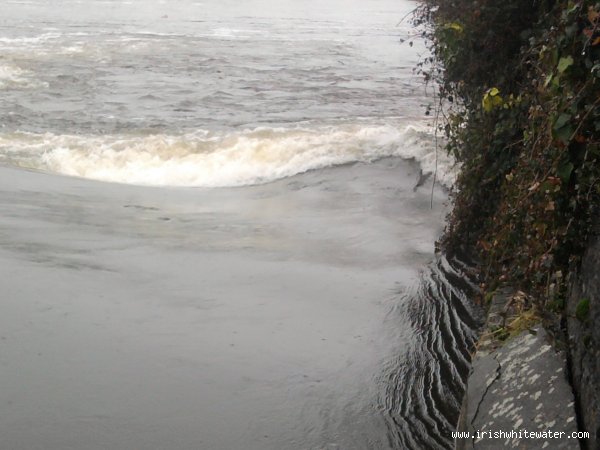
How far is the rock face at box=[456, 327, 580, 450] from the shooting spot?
311cm

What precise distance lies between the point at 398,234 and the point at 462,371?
3.34m

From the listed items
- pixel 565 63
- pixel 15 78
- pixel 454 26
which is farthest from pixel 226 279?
pixel 15 78

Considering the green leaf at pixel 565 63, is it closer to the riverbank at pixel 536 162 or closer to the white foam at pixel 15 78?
the riverbank at pixel 536 162

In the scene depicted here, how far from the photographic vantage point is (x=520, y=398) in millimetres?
3424

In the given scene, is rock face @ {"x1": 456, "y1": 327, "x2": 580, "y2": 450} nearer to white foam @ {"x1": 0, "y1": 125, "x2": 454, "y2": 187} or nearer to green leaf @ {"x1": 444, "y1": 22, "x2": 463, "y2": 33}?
green leaf @ {"x1": 444, "y1": 22, "x2": 463, "y2": 33}

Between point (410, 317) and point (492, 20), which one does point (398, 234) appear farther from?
point (492, 20)

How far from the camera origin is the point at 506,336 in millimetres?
4148

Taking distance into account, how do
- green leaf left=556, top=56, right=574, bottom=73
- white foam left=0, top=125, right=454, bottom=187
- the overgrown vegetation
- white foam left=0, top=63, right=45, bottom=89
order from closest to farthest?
the overgrown vegetation → green leaf left=556, top=56, right=574, bottom=73 → white foam left=0, top=125, right=454, bottom=187 → white foam left=0, top=63, right=45, bottom=89

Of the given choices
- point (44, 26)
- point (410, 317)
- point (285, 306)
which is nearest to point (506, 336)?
point (410, 317)

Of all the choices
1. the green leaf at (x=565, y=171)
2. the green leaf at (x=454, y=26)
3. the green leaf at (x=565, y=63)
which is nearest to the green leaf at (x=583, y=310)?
the green leaf at (x=565, y=171)

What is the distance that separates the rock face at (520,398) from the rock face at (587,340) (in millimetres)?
84

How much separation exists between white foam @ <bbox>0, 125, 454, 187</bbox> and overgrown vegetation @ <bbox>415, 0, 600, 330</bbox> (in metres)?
4.47

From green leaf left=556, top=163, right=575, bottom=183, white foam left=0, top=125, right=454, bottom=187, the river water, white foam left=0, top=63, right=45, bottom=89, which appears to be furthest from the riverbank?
white foam left=0, top=63, right=45, bottom=89

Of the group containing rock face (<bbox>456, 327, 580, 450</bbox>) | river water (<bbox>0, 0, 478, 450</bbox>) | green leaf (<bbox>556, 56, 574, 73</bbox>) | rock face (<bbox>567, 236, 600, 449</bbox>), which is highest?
green leaf (<bbox>556, 56, 574, 73</bbox>)
